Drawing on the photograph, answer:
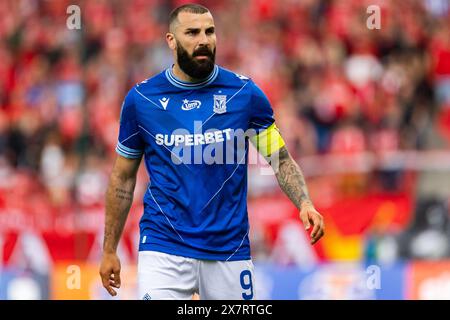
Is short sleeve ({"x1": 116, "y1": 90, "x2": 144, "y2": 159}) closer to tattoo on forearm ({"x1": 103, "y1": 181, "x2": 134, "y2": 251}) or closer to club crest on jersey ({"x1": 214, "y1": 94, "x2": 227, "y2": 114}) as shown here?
tattoo on forearm ({"x1": 103, "y1": 181, "x2": 134, "y2": 251})

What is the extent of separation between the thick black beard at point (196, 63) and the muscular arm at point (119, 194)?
0.66m

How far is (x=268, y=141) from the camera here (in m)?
7.84

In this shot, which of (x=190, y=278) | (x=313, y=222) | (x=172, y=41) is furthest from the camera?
(x=172, y=41)

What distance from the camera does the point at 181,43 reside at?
25.4 feet

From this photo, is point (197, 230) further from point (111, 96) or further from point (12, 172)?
point (111, 96)

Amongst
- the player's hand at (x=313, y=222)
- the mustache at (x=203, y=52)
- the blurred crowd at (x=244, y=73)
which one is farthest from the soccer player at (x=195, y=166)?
the blurred crowd at (x=244, y=73)

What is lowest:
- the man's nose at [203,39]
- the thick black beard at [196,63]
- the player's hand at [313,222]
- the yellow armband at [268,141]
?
the player's hand at [313,222]

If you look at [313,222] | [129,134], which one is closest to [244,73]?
[129,134]

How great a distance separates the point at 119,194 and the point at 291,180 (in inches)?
42.5

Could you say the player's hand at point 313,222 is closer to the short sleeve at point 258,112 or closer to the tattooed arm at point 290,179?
the tattooed arm at point 290,179

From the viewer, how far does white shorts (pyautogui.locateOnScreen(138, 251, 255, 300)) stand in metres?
7.55

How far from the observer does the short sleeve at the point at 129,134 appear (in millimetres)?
7805

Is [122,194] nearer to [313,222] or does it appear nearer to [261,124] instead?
[261,124]

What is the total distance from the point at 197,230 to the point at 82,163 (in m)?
9.90
